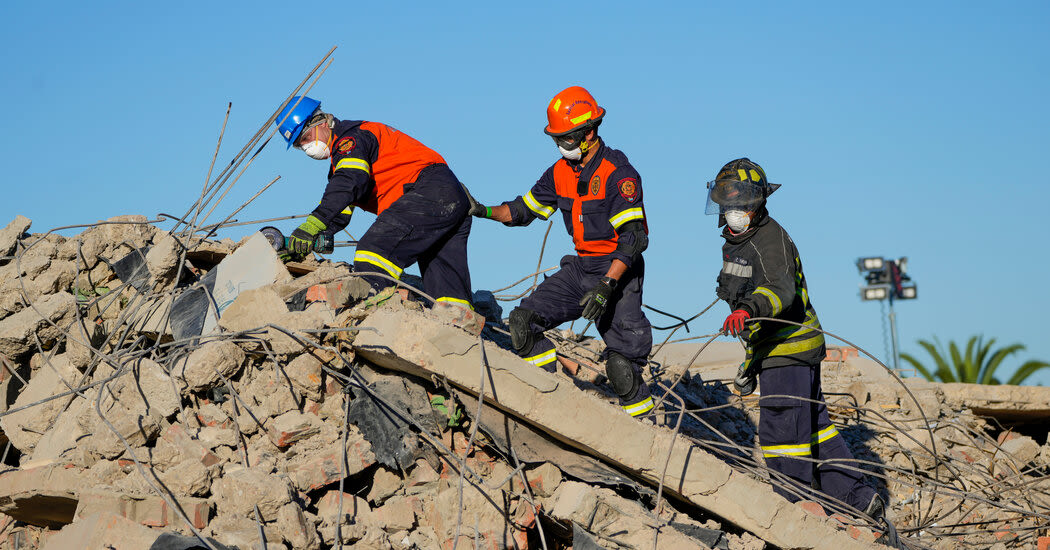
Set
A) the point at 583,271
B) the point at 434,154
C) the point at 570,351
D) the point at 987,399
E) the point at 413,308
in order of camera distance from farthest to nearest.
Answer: the point at 987,399, the point at 570,351, the point at 434,154, the point at 583,271, the point at 413,308

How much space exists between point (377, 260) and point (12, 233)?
316 centimetres

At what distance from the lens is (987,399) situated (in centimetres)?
845

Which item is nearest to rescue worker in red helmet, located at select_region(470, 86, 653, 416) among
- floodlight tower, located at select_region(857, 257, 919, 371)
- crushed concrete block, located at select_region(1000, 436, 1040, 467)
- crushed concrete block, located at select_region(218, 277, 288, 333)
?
crushed concrete block, located at select_region(218, 277, 288, 333)

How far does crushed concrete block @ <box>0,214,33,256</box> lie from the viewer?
703cm

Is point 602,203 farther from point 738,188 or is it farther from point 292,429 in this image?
point 292,429

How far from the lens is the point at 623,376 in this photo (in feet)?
18.3

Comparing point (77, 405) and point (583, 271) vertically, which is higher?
point (583, 271)

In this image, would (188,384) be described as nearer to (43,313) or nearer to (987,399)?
(43,313)

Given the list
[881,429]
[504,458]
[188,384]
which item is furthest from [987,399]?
[188,384]

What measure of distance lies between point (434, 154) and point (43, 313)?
2.69m

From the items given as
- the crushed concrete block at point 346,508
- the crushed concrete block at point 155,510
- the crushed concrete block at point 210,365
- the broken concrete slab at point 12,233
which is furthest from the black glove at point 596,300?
the broken concrete slab at point 12,233

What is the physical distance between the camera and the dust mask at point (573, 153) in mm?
5844

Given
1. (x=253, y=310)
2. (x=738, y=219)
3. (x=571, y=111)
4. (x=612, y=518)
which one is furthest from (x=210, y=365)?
(x=738, y=219)

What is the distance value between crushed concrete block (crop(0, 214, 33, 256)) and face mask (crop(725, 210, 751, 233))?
5137 mm
